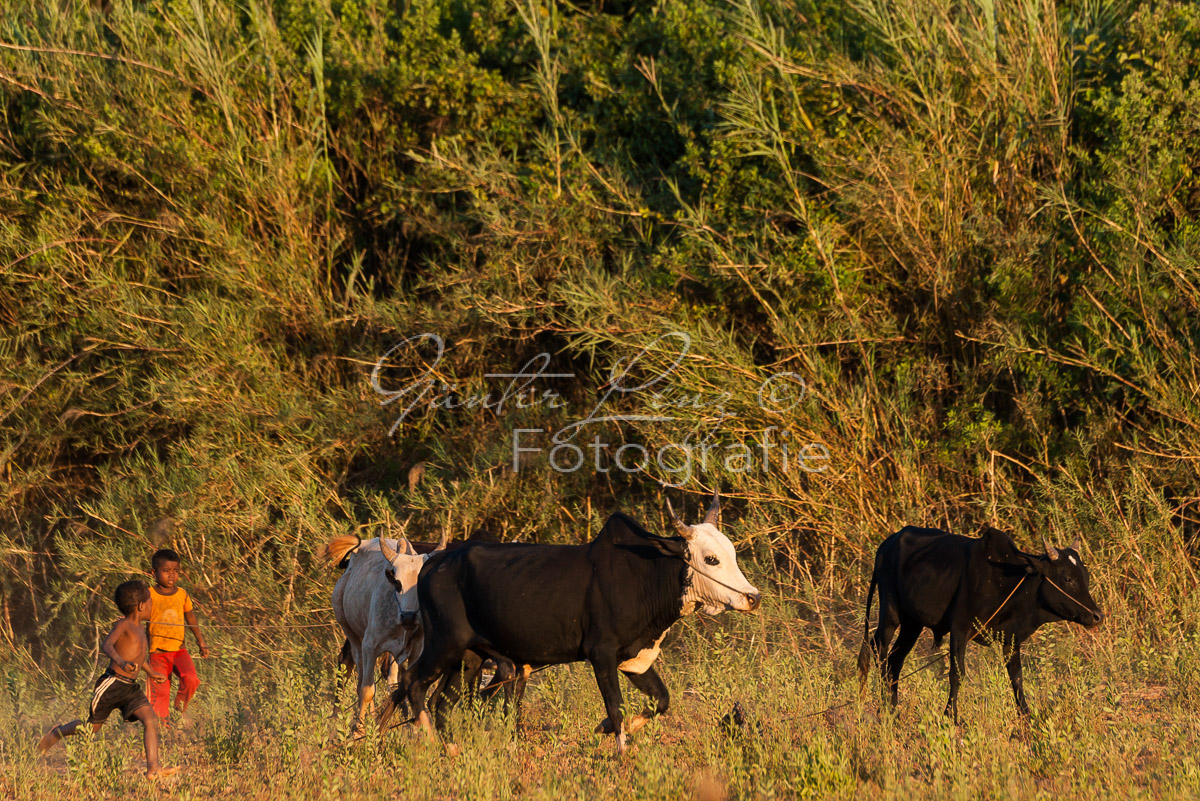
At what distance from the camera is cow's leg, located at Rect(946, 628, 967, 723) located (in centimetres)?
619

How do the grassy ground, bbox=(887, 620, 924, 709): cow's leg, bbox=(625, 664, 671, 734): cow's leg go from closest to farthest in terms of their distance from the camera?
the grassy ground < bbox=(625, 664, 671, 734): cow's leg < bbox=(887, 620, 924, 709): cow's leg

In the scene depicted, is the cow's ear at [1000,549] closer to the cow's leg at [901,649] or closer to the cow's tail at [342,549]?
the cow's leg at [901,649]

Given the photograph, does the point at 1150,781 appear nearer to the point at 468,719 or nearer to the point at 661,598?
the point at 661,598

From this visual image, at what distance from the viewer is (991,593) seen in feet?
20.7

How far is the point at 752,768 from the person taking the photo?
5371mm

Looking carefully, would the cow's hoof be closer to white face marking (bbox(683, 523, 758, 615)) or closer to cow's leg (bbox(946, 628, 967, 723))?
white face marking (bbox(683, 523, 758, 615))

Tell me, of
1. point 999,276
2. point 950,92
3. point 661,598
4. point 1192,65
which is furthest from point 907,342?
point 661,598

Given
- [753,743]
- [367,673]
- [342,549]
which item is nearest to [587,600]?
[753,743]

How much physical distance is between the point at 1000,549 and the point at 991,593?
227 mm

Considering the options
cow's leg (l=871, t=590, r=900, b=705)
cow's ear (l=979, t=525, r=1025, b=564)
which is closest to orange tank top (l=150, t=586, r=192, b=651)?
cow's leg (l=871, t=590, r=900, b=705)

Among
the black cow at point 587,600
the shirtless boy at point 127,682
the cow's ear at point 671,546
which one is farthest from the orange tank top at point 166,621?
the cow's ear at point 671,546

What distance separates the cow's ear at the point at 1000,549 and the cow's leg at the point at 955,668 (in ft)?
1.38

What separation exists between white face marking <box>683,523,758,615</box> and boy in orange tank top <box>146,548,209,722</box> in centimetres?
258

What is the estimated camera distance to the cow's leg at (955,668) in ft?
20.3
